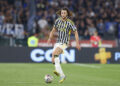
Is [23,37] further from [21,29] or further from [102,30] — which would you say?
[102,30]

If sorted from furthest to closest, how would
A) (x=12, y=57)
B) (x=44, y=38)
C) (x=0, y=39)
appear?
(x=44, y=38)
(x=0, y=39)
(x=12, y=57)

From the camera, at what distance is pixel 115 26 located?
30297 mm

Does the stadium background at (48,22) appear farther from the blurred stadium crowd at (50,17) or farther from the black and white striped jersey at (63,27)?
the black and white striped jersey at (63,27)

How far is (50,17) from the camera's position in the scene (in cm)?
2948

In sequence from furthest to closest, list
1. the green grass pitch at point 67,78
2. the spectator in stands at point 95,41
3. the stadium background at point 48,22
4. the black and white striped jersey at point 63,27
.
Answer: the spectator in stands at point 95,41, the stadium background at point 48,22, the black and white striped jersey at point 63,27, the green grass pitch at point 67,78

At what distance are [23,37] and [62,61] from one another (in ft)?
13.3

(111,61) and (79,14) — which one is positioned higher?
(79,14)

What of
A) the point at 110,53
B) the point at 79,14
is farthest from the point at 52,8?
the point at 110,53

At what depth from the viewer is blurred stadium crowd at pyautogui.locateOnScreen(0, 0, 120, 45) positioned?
27414 millimetres

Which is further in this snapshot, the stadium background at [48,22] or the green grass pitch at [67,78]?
the stadium background at [48,22]

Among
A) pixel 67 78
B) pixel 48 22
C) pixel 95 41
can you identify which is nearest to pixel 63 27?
pixel 67 78

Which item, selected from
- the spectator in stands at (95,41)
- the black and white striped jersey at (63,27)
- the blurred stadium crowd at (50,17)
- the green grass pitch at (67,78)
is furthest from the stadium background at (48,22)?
the black and white striped jersey at (63,27)

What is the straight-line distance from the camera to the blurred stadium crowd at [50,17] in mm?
27414

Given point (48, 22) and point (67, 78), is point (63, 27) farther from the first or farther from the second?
point (48, 22)
